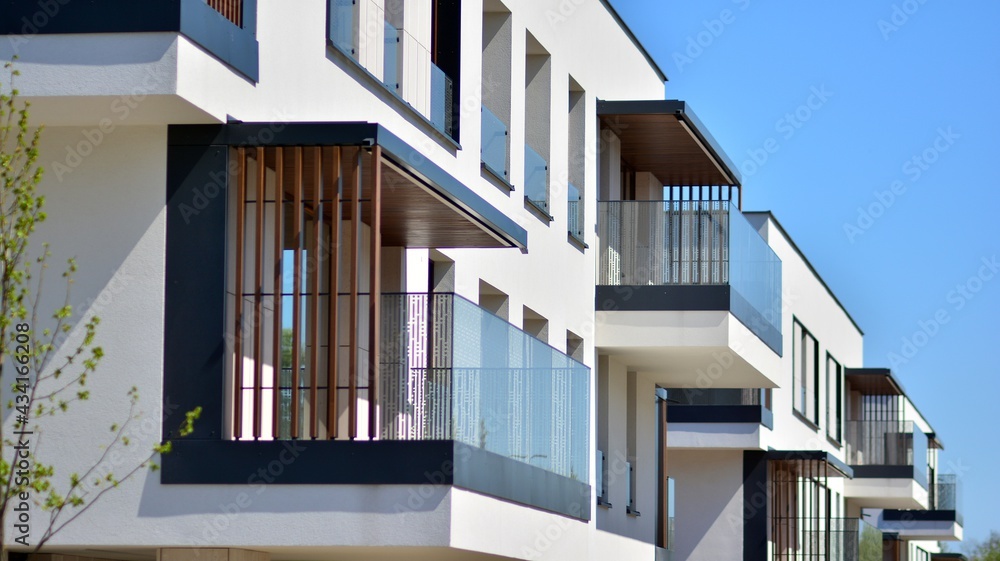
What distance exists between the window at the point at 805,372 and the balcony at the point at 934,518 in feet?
48.5

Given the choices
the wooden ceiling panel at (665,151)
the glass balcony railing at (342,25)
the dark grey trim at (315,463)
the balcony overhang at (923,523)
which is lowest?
the balcony overhang at (923,523)

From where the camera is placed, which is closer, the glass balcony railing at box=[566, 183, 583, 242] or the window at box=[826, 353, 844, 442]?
the glass balcony railing at box=[566, 183, 583, 242]

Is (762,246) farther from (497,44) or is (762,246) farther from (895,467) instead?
(895,467)

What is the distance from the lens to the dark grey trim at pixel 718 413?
111 feet

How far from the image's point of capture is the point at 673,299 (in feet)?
75.6

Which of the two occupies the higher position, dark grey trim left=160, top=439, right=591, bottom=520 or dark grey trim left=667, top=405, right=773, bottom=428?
dark grey trim left=667, top=405, right=773, bottom=428

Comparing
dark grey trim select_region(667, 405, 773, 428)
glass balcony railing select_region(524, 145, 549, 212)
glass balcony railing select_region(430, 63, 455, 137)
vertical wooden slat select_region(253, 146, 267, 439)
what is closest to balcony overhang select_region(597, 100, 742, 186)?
glass balcony railing select_region(524, 145, 549, 212)

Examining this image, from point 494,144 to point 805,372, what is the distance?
75.7 ft

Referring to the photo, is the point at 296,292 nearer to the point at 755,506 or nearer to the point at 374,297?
the point at 374,297

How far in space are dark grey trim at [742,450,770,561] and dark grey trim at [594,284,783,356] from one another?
11832 millimetres

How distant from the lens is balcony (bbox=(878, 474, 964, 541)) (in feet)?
182

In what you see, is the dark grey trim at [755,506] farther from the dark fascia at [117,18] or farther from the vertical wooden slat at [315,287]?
the dark fascia at [117,18]

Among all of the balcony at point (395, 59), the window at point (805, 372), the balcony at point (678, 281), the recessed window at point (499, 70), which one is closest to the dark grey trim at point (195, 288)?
the balcony at point (395, 59)

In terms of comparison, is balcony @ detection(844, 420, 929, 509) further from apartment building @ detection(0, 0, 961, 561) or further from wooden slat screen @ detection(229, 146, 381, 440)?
wooden slat screen @ detection(229, 146, 381, 440)
